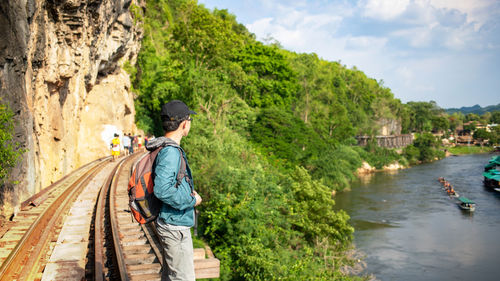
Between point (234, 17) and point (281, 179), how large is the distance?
58.9m

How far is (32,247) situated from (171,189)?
20.1ft

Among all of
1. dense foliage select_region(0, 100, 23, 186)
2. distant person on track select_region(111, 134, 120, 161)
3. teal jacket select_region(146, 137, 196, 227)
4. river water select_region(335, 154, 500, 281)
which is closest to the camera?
teal jacket select_region(146, 137, 196, 227)

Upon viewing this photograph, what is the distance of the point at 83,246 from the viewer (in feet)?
25.1

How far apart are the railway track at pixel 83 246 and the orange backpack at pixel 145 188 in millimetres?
2407

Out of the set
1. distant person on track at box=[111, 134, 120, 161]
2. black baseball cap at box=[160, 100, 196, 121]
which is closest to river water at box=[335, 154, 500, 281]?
distant person on track at box=[111, 134, 120, 161]

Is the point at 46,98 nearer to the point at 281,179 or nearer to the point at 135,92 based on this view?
the point at 281,179

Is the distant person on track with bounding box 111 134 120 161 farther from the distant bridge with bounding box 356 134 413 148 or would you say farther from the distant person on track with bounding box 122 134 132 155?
the distant bridge with bounding box 356 134 413 148

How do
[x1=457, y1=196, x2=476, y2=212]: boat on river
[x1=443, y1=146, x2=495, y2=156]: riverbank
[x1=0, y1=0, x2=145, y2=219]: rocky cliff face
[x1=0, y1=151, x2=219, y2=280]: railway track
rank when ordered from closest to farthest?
[x1=0, y1=151, x2=219, y2=280]: railway track
[x1=0, y1=0, x2=145, y2=219]: rocky cliff face
[x1=457, y1=196, x2=476, y2=212]: boat on river
[x1=443, y1=146, x2=495, y2=156]: riverbank

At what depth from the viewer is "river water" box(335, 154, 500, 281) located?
22672 millimetres

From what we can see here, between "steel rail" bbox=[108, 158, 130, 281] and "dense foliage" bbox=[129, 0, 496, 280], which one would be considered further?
"dense foliage" bbox=[129, 0, 496, 280]

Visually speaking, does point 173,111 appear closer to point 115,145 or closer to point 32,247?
point 32,247

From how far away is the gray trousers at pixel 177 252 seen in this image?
3.52 metres

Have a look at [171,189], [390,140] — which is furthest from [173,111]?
[390,140]

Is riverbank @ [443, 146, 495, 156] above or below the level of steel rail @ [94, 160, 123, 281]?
below
